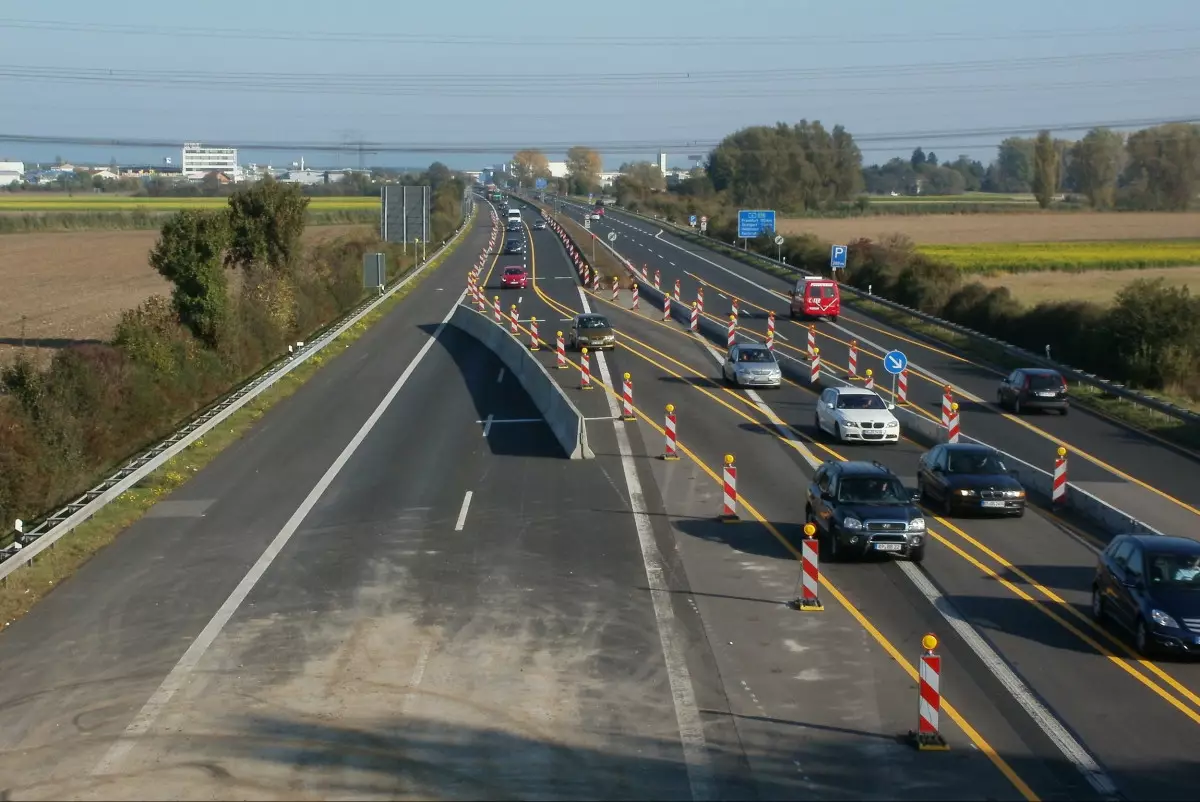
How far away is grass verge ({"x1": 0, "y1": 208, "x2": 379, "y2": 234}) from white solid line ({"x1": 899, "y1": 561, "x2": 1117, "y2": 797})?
112 meters

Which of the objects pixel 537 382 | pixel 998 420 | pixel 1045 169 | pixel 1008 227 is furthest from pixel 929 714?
pixel 1045 169

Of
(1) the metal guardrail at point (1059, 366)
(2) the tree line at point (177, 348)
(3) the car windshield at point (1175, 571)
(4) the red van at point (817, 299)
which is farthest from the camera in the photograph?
(4) the red van at point (817, 299)

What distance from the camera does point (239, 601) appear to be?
58.3ft

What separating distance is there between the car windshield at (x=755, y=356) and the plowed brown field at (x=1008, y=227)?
64932 mm

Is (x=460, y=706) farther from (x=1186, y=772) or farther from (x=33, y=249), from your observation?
(x=33, y=249)

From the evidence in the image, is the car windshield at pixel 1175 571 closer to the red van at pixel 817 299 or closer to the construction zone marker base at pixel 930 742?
the construction zone marker base at pixel 930 742

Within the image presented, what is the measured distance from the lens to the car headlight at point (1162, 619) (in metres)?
15.1

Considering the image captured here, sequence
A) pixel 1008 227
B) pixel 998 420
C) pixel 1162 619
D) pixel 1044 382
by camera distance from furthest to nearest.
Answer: pixel 1008 227 < pixel 1044 382 < pixel 998 420 < pixel 1162 619

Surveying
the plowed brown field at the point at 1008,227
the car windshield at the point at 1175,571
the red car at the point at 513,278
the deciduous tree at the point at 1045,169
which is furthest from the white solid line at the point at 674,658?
the deciduous tree at the point at 1045,169

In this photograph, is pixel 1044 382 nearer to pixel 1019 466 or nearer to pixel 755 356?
pixel 755 356

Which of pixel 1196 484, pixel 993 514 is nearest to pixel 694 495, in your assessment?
pixel 993 514

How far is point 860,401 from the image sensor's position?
31422mm

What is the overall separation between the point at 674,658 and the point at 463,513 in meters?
8.53

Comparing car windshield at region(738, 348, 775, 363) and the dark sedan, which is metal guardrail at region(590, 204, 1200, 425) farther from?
the dark sedan
